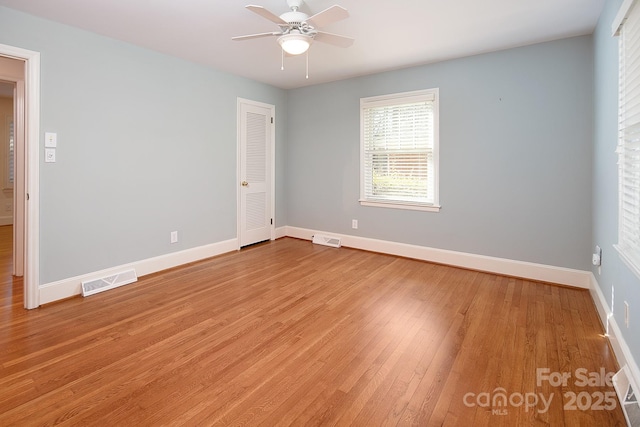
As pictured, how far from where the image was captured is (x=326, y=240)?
17.4ft

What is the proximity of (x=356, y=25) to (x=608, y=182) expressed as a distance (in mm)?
2463

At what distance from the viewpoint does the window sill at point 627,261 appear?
5.70 feet

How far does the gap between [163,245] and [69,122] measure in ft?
5.24

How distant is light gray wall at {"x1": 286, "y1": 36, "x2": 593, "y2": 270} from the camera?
336 cm

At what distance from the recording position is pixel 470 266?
404cm

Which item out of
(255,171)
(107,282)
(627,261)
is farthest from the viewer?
(255,171)

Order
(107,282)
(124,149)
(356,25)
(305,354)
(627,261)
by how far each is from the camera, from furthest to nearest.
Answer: (124,149) < (107,282) < (356,25) < (305,354) < (627,261)

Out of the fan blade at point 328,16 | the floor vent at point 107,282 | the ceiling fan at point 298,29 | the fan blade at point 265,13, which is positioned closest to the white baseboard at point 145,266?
the floor vent at point 107,282

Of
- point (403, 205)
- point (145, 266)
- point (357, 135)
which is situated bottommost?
point (145, 266)

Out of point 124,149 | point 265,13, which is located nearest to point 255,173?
point 124,149

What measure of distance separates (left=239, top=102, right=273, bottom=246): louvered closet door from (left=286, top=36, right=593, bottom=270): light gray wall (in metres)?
1.38

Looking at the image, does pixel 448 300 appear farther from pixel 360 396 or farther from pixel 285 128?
pixel 285 128

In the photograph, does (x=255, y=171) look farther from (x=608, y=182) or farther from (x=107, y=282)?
(x=608, y=182)

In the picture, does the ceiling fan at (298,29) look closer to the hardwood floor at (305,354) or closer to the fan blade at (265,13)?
the fan blade at (265,13)
